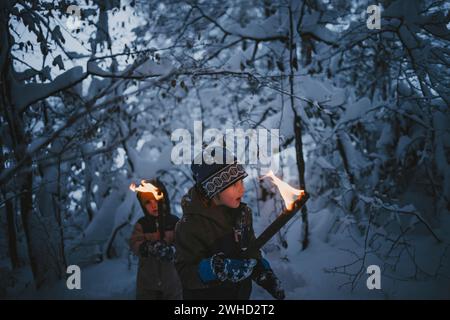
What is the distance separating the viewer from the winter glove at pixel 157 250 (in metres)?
3.84

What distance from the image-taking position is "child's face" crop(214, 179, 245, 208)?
242 centimetres

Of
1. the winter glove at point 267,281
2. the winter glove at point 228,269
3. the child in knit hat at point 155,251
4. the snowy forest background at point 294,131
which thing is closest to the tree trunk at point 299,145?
the snowy forest background at point 294,131

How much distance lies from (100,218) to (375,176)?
20.5 ft

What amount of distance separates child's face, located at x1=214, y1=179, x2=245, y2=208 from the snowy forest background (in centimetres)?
125

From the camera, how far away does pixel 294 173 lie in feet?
40.7

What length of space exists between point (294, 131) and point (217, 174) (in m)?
3.56

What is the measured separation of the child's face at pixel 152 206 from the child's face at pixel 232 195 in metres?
1.75

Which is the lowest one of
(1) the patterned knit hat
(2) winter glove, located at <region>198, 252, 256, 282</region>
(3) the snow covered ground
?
(3) the snow covered ground

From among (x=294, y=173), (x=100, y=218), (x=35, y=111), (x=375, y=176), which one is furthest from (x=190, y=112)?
(x=375, y=176)

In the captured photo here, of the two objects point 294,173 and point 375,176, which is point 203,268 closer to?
point 375,176

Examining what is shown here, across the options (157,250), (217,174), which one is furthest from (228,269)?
(157,250)

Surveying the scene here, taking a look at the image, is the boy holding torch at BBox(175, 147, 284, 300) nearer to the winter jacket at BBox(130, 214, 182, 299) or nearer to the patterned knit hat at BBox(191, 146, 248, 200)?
the patterned knit hat at BBox(191, 146, 248, 200)

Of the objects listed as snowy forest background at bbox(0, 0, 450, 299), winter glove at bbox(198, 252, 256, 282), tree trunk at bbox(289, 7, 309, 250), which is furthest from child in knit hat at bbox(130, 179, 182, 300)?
tree trunk at bbox(289, 7, 309, 250)

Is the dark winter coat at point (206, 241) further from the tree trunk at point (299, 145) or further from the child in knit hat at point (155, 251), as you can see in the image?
the tree trunk at point (299, 145)
